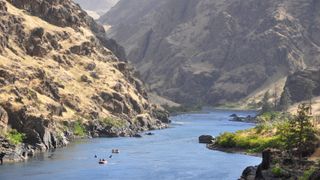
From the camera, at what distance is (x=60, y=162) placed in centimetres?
16088

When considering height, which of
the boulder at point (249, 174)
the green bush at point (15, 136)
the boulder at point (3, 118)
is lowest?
the boulder at point (249, 174)

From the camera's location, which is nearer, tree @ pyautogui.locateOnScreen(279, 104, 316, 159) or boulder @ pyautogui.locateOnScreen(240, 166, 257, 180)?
boulder @ pyautogui.locateOnScreen(240, 166, 257, 180)

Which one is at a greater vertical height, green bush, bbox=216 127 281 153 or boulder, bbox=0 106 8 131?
boulder, bbox=0 106 8 131

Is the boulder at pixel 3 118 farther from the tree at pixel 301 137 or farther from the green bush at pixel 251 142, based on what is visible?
the tree at pixel 301 137

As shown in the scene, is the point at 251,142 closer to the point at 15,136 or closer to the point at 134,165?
the point at 134,165

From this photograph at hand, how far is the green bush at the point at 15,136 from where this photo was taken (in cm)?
17043

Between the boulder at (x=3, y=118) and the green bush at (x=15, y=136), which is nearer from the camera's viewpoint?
the green bush at (x=15, y=136)

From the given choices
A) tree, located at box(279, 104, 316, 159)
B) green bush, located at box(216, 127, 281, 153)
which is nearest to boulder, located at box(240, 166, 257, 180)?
tree, located at box(279, 104, 316, 159)

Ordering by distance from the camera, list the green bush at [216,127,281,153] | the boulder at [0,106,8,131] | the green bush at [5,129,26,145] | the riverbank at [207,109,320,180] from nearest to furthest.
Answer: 1. the riverbank at [207,109,320,180]
2. the green bush at [5,129,26,145]
3. the boulder at [0,106,8,131]
4. the green bush at [216,127,281,153]

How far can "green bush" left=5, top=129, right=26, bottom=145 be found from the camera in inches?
6710

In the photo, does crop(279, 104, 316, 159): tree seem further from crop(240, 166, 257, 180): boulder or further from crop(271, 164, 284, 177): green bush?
crop(271, 164, 284, 177): green bush

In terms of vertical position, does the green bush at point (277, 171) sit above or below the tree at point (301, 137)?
below

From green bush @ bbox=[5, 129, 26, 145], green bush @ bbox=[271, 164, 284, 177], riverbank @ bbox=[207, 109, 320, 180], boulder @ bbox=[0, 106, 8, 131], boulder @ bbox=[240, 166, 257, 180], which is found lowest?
boulder @ bbox=[240, 166, 257, 180]

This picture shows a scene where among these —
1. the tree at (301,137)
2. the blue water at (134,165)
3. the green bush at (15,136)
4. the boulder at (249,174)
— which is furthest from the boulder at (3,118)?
the tree at (301,137)
